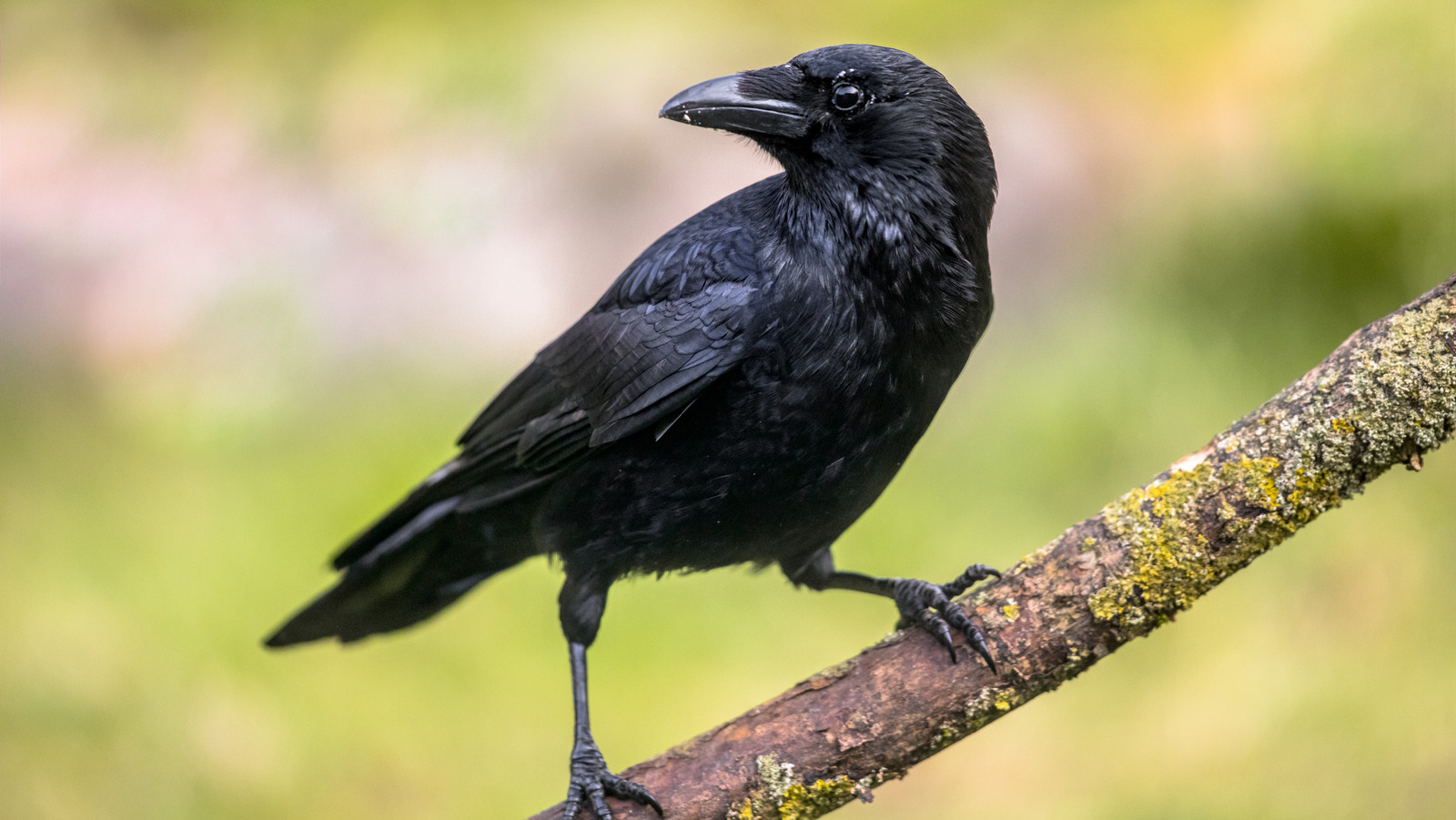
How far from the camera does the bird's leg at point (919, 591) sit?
2355mm

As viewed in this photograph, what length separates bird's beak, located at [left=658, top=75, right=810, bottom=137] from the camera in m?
2.30

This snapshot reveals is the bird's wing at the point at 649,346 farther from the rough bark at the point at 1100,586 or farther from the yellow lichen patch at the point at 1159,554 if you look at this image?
the yellow lichen patch at the point at 1159,554

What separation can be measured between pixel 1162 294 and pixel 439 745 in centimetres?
351

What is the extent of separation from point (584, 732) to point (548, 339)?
3.24 metres

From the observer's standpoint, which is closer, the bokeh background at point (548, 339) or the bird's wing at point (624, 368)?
the bird's wing at point (624, 368)

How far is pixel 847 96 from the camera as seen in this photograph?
229 centimetres

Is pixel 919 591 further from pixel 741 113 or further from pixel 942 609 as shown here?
pixel 741 113

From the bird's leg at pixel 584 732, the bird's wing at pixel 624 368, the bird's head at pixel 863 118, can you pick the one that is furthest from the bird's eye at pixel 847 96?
the bird's leg at pixel 584 732

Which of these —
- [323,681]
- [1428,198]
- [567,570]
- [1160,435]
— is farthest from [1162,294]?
[323,681]

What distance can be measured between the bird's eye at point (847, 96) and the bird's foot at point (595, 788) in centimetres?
144

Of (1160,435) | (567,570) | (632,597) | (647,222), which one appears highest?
(647,222)

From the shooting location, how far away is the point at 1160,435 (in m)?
4.77

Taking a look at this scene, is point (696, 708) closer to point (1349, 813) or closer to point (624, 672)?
point (624, 672)

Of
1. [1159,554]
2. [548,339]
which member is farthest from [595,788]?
[548,339]
